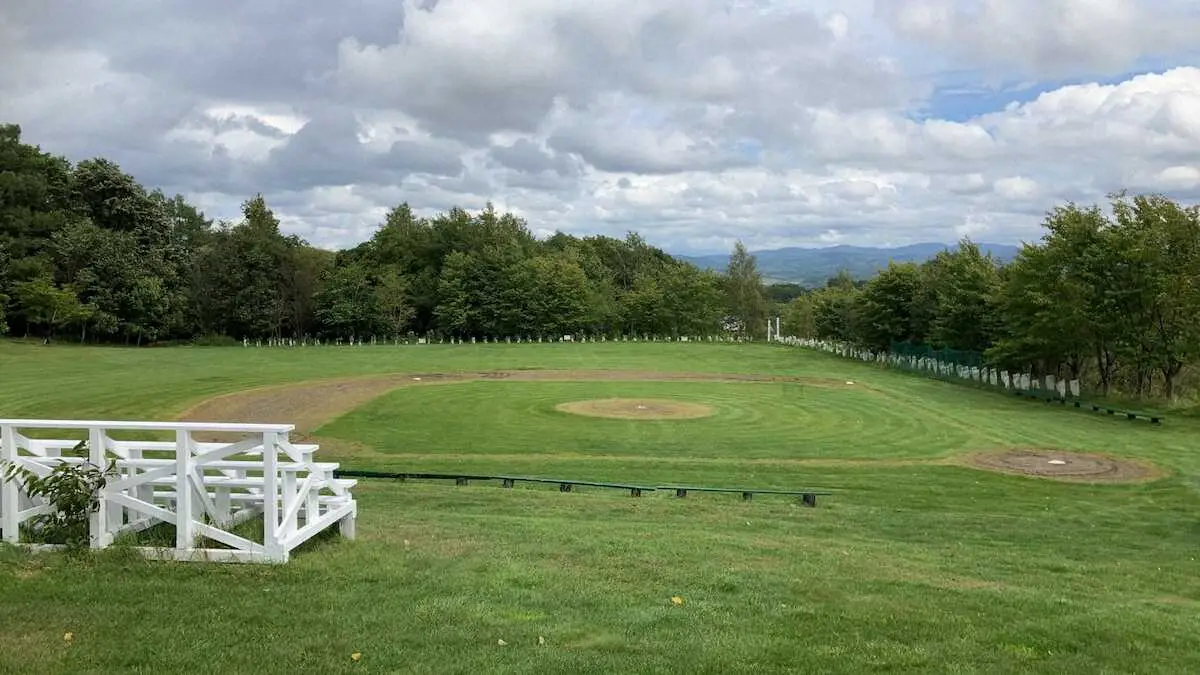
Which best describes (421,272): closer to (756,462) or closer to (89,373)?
(89,373)

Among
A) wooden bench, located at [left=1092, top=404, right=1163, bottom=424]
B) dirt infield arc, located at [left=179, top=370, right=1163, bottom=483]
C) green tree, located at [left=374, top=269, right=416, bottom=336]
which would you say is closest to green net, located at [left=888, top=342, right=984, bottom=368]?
dirt infield arc, located at [left=179, top=370, right=1163, bottom=483]

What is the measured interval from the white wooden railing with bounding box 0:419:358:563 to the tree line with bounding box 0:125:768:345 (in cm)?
6161

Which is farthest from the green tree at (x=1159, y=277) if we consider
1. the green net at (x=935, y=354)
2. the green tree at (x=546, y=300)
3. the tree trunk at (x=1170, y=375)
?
the green tree at (x=546, y=300)

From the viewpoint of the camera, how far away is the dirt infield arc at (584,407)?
19.9 meters

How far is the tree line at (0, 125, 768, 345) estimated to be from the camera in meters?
65.1

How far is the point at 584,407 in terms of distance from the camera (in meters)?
29.8

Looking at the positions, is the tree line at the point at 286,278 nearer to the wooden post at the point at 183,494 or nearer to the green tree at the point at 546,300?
the green tree at the point at 546,300

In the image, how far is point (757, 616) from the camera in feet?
21.7

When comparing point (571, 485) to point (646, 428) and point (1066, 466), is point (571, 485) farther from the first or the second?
point (1066, 466)

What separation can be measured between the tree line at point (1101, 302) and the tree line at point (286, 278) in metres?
47.3

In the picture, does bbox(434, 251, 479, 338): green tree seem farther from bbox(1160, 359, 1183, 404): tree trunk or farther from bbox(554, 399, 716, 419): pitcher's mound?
bbox(1160, 359, 1183, 404): tree trunk

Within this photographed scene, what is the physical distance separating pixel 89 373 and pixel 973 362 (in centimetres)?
4316

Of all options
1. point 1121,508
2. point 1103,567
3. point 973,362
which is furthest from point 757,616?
point 973,362

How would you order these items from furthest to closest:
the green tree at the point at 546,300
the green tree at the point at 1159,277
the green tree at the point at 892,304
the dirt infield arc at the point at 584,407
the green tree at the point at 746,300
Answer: the green tree at the point at 746,300
the green tree at the point at 546,300
the green tree at the point at 892,304
the green tree at the point at 1159,277
the dirt infield arc at the point at 584,407
